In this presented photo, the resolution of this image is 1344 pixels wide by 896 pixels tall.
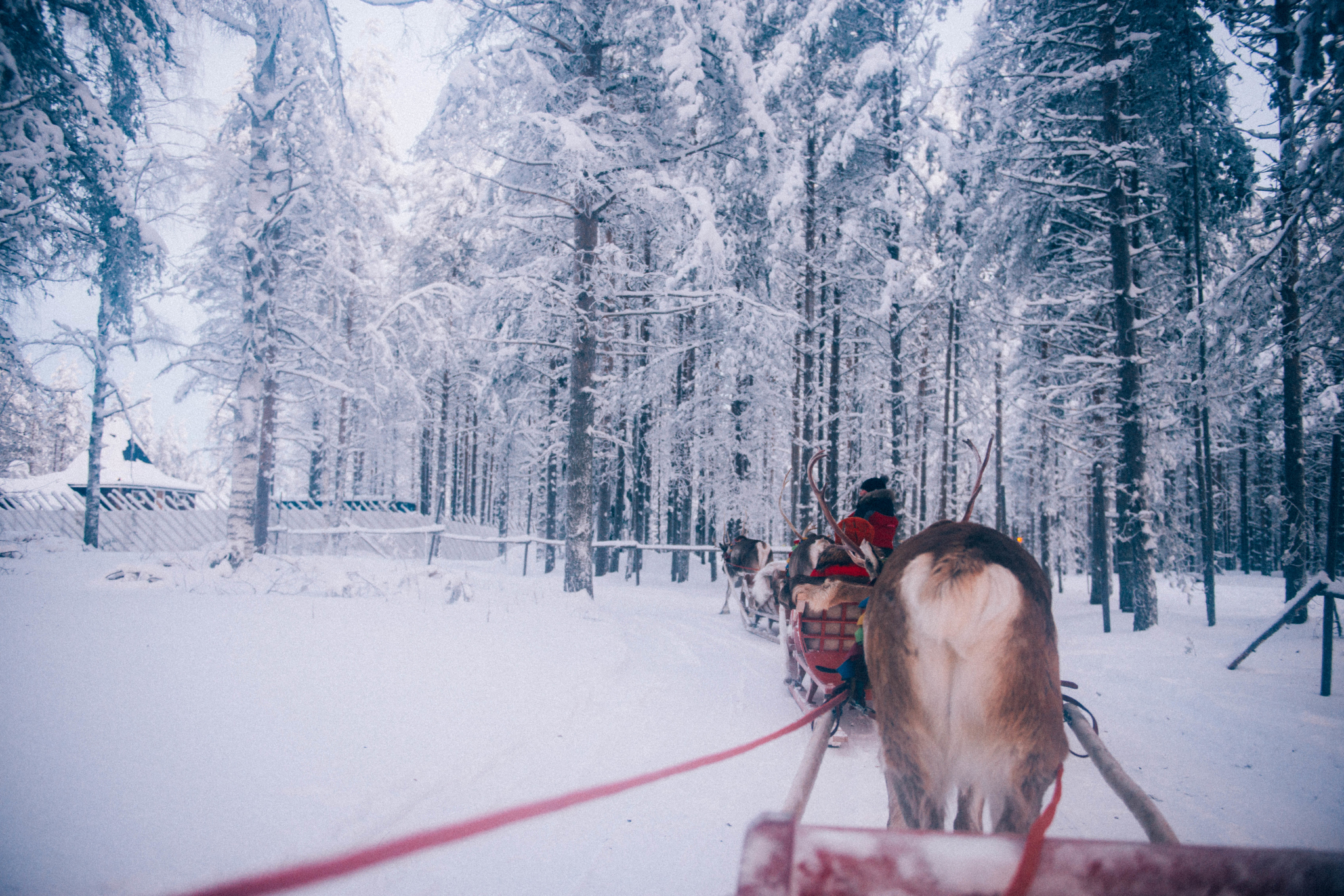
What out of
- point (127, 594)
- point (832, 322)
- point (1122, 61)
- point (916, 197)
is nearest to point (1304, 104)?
point (1122, 61)

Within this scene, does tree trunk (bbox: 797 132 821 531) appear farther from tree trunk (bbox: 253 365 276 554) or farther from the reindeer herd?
tree trunk (bbox: 253 365 276 554)

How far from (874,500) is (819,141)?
485 inches

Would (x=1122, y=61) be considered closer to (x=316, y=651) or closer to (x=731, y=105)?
(x=731, y=105)

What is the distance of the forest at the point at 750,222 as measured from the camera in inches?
310

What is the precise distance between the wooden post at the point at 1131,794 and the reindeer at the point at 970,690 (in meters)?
0.14

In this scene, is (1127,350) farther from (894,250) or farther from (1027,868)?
(1027,868)

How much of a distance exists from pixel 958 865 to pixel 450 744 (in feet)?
11.5

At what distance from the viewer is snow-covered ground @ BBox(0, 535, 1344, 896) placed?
2664 mm

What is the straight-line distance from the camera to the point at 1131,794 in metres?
1.85

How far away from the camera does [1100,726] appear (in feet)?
17.1

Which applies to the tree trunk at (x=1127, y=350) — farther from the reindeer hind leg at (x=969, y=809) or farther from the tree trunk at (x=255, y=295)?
the tree trunk at (x=255, y=295)

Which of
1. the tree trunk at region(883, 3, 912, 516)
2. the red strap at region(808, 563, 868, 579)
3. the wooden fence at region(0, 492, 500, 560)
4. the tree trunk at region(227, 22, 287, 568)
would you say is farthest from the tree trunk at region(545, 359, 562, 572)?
the red strap at region(808, 563, 868, 579)

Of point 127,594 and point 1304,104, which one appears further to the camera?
point 127,594

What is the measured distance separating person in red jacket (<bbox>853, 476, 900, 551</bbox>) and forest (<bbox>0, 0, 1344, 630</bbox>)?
4.89m
